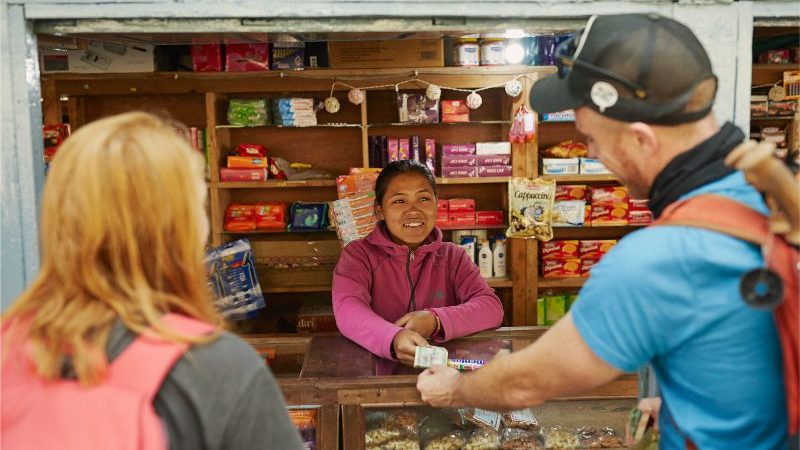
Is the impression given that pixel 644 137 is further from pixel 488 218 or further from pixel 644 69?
pixel 488 218

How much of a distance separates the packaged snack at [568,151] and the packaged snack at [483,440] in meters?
3.40

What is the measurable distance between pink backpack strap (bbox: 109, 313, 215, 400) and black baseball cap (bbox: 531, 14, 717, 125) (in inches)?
33.6

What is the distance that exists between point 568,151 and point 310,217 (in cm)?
202

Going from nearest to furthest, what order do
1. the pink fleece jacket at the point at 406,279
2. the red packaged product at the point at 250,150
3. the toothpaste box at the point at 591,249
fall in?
the pink fleece jacket at the point at 406,279, the red packaged product at the point at 250,150, the toothpaste box at the point at 591,249

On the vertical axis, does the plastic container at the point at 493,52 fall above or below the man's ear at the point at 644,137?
above

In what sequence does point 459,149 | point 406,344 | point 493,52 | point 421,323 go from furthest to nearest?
point 459,149
point 493,52
point 421,323
point 406,344

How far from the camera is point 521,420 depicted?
2115mm

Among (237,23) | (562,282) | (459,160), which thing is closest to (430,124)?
(459,160)

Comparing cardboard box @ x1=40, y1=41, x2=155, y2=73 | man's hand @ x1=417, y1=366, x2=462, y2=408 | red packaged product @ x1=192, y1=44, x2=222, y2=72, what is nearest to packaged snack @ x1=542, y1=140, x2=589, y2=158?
red packaged product @ x1=192, y1=44, x2=222, y2=72

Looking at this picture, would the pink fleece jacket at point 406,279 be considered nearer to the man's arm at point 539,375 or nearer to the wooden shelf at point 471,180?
the man's arm at point 539,375

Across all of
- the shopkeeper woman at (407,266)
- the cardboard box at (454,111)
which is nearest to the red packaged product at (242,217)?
the cardboard box at (454,111)

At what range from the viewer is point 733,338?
113 cm

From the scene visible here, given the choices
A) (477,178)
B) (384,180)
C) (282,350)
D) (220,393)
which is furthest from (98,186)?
(477,178)

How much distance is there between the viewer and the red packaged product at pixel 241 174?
4988mm
